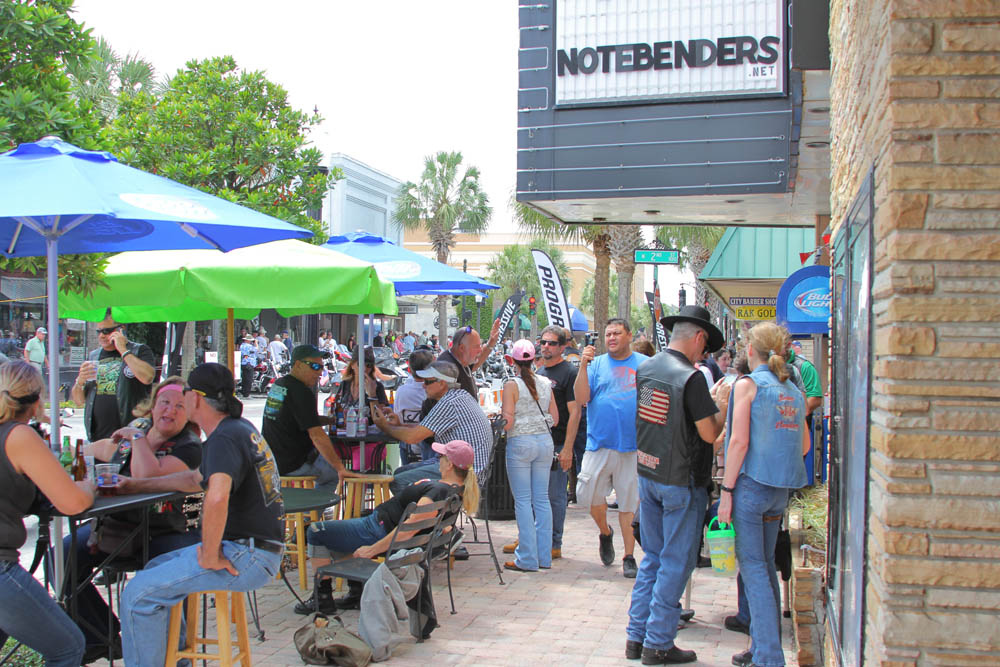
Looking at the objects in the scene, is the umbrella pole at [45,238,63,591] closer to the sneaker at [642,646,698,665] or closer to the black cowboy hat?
the sneaker at [642,646,698,665]

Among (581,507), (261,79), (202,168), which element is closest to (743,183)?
(581,507)

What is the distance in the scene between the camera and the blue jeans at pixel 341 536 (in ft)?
18.9

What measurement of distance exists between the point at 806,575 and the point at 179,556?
3513mm

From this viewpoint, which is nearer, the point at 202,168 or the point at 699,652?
the point at 699,652

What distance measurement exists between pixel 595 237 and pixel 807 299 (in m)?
15.1

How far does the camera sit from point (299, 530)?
661 cm

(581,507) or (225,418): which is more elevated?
(225,418)

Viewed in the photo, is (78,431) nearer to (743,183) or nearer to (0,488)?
(743,183)

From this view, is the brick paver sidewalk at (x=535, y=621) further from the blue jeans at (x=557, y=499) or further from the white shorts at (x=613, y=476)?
the white shorts at (x=613, y=476)

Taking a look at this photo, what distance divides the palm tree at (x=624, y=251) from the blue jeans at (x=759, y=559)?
19.4 meters

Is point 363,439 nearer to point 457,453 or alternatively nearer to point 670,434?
point 457,453

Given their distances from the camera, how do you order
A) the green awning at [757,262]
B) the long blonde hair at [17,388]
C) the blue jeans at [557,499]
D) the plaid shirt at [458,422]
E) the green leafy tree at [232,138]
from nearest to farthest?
the long blonde hair at [17,388], the plaid shirt at [458,422], the blue jeans at [557,499], the green leafy tree at [232,138], the green awning at [757,262]

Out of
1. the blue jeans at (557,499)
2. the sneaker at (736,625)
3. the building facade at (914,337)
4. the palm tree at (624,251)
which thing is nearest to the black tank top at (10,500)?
the building facade at (914,337)

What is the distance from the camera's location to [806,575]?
5.34 m
